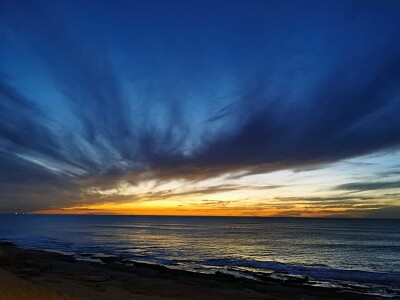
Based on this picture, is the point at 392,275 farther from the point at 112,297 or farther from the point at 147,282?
the point at 112,297

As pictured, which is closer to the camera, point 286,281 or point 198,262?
point 286,281

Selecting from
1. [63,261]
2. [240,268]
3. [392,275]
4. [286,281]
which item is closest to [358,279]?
[392,275]

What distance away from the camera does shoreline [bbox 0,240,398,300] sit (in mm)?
23812

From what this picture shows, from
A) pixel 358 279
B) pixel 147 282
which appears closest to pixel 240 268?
pixel 358 279

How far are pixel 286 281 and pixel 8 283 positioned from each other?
81.9 ft

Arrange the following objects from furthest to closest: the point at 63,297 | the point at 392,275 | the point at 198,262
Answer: the point at 198,262
the point at 392,275
the point at 63,297

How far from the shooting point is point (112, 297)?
74.9ft

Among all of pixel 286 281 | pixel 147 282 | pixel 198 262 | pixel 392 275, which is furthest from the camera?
pixel 198 262

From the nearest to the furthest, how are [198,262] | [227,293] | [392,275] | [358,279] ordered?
[227,293]
[358,279]
[392,275]
[198,262]

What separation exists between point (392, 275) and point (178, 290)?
94.1ft

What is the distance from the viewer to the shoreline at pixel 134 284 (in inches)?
938

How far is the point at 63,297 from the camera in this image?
19312 mm

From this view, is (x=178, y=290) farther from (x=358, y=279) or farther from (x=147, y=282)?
(x=358, y=279)

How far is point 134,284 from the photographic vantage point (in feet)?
99.4
